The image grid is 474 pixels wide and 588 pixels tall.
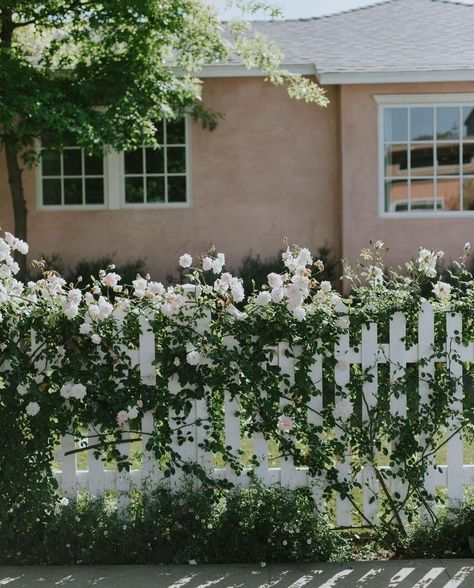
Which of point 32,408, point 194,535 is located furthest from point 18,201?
point 194,535

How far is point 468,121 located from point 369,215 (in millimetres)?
2051

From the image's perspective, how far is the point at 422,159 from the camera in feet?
44.8

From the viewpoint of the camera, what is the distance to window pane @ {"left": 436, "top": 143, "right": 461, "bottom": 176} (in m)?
13.7

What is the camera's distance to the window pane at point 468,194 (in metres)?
13.7

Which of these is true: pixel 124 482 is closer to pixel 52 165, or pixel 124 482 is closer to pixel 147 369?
pixel 147 369

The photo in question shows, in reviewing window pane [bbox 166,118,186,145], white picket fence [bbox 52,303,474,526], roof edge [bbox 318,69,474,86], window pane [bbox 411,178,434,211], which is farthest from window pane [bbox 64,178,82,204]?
white picket fence [bbox 52,303,474,526]

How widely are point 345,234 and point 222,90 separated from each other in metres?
2.91

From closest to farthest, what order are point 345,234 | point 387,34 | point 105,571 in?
point 105,571
point 345,234
point 387,34

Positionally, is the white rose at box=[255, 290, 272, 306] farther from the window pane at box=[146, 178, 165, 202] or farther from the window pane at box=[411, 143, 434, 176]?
the window pane at box=[146, 178, 165, 202]

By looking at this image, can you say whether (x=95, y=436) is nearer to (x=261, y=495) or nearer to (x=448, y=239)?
(x=261, y=495)

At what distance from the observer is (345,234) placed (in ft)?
44.1

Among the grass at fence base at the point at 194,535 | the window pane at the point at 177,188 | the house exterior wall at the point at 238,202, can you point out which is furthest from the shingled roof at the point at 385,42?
the grass at fence base at the point at 194,535

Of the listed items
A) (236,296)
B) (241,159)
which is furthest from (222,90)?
(236,296)

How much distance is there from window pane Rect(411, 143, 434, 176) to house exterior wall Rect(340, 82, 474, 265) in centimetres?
61
